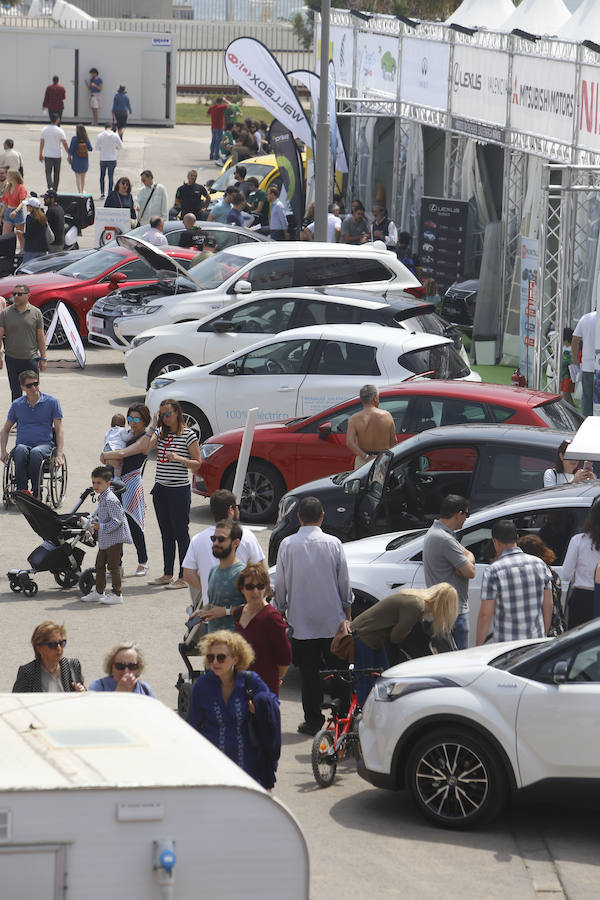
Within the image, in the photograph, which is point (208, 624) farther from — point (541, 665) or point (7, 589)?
point (7, 589)

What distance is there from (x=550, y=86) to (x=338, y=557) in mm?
11635

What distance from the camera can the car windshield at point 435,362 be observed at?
15289mm

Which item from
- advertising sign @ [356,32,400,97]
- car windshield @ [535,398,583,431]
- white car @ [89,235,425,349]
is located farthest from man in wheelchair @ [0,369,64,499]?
advertising sign @ [356,32,400,97]

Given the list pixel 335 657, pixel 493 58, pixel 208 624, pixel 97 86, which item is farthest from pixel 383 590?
pixel 97 86

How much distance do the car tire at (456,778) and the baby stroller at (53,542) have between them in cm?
472

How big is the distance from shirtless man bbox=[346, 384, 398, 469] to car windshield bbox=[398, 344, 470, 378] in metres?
2.37

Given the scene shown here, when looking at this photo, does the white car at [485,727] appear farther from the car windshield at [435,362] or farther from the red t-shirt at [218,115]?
the red t-shirt at [218,115]

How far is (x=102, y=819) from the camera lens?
14.9ft

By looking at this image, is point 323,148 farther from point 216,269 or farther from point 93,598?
point 93,598

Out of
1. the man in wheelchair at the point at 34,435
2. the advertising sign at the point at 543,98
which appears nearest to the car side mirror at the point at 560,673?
the man in wheelchair at the point at 34,435

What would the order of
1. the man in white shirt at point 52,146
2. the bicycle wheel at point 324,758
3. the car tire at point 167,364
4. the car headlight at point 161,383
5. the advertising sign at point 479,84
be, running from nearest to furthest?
the bicycle wheel at point 324,758 → the car headlight at point 161,383 → the car tire at point 167,364 → the advertising sign at point 479,84 → the man in white shirt at point 52,146

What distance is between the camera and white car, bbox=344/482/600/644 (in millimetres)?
9695

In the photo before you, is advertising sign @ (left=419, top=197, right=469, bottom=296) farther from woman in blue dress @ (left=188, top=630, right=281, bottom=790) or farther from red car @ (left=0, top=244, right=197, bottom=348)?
woman in blue dress @ (left=188, top=630, right=281, bottom=790)

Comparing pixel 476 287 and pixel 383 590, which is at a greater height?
pixel 476 287
